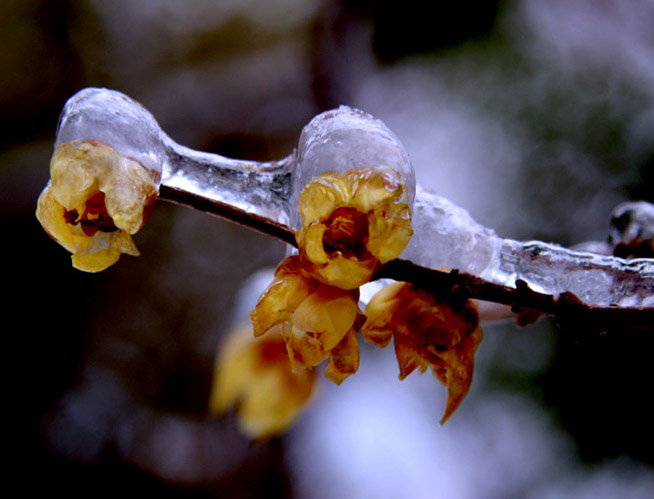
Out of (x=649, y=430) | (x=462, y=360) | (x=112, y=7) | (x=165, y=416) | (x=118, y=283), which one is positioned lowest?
(x=165, y=416)

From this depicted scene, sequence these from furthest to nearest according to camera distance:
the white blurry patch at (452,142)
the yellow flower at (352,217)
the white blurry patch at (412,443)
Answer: the white blurry patch at (452,142)
the white blurry patch at (412,443)
the yellow flower at (352,217)

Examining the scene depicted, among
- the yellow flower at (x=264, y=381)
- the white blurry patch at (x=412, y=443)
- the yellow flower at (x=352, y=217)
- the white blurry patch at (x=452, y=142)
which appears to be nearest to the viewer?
the yellow flower at (x=352, y=217)

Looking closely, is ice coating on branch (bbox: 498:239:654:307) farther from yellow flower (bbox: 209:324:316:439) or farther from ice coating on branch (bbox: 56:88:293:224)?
yellow flower (bbox: 209:324:316:439)

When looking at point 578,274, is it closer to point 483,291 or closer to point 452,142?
point 483,291

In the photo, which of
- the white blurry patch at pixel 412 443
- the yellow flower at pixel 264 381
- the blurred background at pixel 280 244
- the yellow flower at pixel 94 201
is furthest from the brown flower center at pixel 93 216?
the white blurry patch at pixel 412 443

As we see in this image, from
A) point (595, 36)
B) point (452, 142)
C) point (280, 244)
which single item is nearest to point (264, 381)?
point (280, 244)

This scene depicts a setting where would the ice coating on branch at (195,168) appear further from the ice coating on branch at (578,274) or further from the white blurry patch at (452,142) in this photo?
the white blurry patch at (452,142)

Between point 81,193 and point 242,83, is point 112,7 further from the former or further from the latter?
point 81,193

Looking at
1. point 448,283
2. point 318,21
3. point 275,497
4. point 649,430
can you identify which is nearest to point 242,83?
point 318,21
